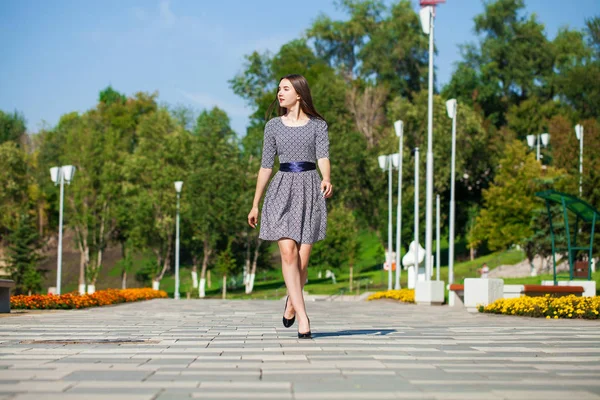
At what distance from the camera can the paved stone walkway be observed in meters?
4.99

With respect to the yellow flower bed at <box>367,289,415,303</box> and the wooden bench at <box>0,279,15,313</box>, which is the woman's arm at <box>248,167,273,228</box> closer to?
the wooden bench at <box>0,279,15,313</box>

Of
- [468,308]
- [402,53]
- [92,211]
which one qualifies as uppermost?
[402,53]

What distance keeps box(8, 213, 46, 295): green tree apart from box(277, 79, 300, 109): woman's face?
53195 mm

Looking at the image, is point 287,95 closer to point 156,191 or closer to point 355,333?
point 355,333

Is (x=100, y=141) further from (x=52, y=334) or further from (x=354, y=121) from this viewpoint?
(x=52, y=334)

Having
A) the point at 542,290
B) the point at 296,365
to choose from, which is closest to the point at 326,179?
the point at 296,365

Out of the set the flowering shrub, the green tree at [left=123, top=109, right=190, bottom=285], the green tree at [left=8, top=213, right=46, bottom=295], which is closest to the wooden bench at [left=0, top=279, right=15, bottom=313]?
the flowering shrub

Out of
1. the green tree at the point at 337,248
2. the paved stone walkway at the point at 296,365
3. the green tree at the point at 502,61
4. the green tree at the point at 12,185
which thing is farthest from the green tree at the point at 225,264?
the paved stone walkway at the point at 296,365

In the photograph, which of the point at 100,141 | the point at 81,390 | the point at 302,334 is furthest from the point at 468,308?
the point at 100,141

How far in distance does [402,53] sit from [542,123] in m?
12.5

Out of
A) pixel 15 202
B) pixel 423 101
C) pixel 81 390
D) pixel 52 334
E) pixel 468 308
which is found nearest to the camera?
pixel 81 390

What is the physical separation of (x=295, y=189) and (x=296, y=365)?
9.34ft

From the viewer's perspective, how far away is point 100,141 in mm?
Result: 69938

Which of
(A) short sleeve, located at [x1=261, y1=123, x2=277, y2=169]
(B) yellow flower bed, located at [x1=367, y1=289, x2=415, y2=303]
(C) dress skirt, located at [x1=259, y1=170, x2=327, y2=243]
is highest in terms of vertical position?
(A) short sleeve, located at [x1=261, y1=123, x2=277, y2=169]
